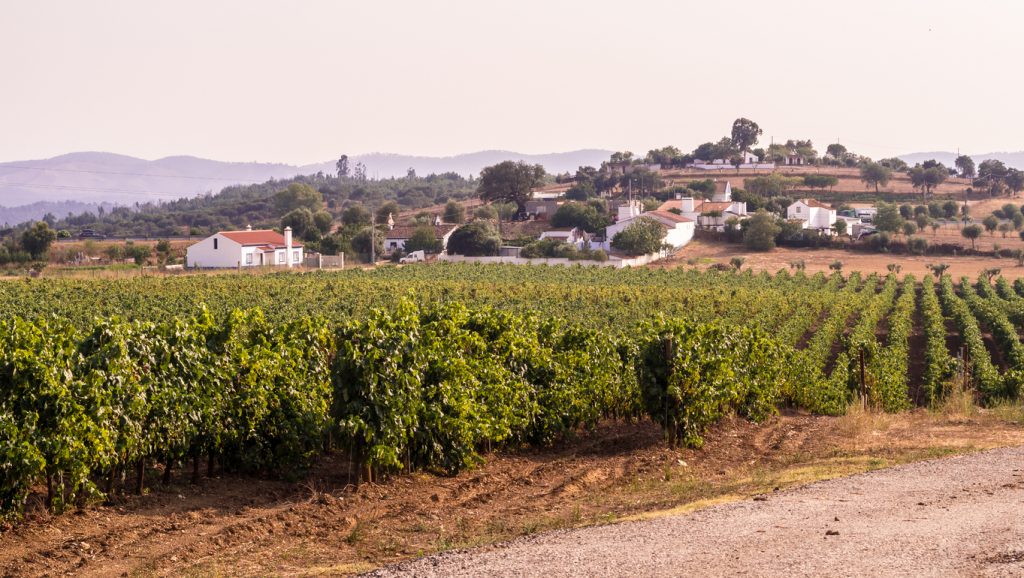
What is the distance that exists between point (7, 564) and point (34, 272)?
208 feet

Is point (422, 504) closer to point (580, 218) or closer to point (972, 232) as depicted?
point (580, 218)

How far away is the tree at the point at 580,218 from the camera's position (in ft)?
369

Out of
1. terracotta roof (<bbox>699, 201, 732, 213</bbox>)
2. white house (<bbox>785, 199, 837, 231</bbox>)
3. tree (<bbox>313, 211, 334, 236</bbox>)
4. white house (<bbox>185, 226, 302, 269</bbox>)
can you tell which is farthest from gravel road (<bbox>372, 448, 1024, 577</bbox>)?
white house (<bbox>785, 199, 837, 231</bbox>)

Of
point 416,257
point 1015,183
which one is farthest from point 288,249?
point 1015,183

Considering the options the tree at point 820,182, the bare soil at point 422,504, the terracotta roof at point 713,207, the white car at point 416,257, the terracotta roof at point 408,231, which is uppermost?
the tree at point 820,182

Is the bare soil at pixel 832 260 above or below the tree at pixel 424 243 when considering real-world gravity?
below

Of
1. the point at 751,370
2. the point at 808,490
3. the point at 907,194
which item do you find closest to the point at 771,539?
the point at 808,490

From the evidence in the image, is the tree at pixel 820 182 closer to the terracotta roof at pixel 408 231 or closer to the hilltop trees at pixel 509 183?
the hilltop trees at pixel 509 183

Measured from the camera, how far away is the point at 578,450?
749 inches

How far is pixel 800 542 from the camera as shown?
37.4ft

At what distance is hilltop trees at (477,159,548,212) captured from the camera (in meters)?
139

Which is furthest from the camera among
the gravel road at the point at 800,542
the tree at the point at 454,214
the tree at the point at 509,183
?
the tree at the point at 509,183

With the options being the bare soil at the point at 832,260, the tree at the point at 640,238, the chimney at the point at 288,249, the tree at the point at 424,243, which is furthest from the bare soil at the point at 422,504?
the tree at the point at 424,243

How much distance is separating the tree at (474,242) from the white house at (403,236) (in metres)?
1.07
